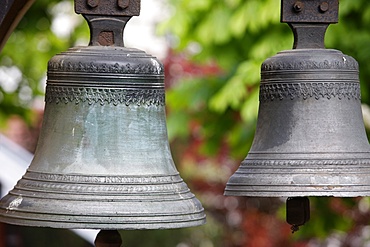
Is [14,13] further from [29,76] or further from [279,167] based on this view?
[29,76]

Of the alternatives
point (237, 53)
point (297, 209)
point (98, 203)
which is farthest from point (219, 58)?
point (98, 203)

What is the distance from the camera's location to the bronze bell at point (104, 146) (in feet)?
11.5

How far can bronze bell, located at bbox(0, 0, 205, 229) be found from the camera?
3512 millimetres

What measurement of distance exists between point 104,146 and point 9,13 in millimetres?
789

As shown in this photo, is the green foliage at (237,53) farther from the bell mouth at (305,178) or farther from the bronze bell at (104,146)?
the bronze bell at (104,146)

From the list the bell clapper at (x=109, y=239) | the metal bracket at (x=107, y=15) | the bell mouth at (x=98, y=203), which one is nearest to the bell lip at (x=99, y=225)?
the bell mouth at (x=98, y=203)

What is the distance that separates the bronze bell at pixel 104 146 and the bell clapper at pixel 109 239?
30 cm

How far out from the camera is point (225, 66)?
7980mm

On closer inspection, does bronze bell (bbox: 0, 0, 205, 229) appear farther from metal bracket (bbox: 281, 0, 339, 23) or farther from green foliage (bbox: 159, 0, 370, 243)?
green foliage (bbox: 159, 0, 370, 243)

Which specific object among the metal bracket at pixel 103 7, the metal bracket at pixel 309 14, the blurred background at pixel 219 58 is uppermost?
the metal bracket at pixel 103 7

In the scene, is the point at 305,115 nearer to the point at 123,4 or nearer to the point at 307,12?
the point at 307,12

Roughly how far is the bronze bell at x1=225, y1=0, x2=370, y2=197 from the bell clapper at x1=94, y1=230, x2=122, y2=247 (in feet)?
2.07

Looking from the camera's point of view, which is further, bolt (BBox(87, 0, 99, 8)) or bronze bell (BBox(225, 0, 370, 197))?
bronze bell (BBox(225, 0, 370, 197))

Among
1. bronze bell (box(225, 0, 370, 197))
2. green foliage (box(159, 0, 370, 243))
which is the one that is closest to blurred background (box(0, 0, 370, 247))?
green foliage (box(159, 0, 370, 243))
